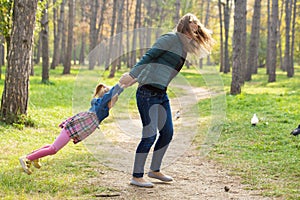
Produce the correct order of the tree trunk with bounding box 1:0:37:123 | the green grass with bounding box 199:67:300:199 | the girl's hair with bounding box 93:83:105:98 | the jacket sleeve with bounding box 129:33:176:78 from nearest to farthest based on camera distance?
the jacket sleeve with bounding box 129:33:176:78, the girl's hair with bounding box 93:83:105:98, the green grass with bounding box 199:67:300:199, the tree trunk with bounding box 1:0:37:123

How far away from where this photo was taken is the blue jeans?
6133mm

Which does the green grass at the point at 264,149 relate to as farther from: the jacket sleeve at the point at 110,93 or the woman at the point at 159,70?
the jacket sleeve at the point at 110,93

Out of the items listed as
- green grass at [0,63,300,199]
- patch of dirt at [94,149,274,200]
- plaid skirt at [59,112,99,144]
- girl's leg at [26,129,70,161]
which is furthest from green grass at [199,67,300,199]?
girl's leg at [26,129,70,161]

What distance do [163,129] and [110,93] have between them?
854 millimetres

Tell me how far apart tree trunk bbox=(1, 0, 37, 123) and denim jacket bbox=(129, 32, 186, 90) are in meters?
4.37

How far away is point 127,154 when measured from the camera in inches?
336

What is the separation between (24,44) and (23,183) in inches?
174

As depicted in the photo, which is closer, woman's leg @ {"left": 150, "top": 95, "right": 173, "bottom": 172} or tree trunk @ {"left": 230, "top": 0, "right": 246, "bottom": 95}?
woman's leg @ {"left": 150, "top": 95, "right": 173, "bottom": 172}

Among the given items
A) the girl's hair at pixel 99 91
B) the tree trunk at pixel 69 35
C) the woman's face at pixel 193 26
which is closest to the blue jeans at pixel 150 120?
the girl's hair at pixel 99 91

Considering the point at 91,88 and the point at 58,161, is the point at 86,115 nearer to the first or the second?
the point at 58,161

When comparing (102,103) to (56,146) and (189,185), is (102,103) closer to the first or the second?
(56,146)

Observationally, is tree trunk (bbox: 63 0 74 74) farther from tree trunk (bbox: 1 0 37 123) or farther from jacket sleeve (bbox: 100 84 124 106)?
jacket sleeve (bbox: 100 84 124 106)

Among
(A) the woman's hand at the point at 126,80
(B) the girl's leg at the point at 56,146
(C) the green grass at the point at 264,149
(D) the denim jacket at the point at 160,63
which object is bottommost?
(C) the green grass at the point at 264,149

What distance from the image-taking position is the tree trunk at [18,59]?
9.69 m
